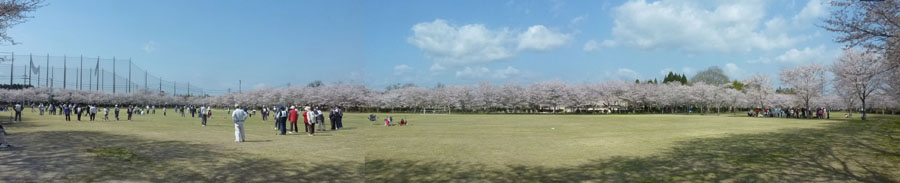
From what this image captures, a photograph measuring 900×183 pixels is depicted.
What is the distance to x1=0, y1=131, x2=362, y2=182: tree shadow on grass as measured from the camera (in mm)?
7938

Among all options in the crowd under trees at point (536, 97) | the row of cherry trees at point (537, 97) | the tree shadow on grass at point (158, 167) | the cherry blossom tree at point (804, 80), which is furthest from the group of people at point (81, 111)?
the cherry blossom tree at point (804, 80)

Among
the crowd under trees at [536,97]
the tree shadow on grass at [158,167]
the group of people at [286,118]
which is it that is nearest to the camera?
the tree shadow on grass at [158,167]

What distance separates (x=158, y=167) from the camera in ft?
30.2

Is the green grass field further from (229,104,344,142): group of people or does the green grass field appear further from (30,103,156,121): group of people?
(30,103,156,121): group of people

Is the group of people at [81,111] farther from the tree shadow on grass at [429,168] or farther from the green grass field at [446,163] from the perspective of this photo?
the tree shadow on grass at [429,168]

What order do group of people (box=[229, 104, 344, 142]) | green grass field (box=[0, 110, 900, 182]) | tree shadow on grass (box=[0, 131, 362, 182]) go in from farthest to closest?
group of people (box=[229, 104, 344, 142]) → green grass field (box=[0, 110, 900, 182]) → tree shadow on grass (box=[0, 131, 362, 182])

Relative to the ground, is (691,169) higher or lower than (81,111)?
lower

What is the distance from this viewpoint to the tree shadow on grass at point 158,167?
7.94 metres

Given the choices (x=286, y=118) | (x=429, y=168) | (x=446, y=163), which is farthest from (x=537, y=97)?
(x=429, y=168)

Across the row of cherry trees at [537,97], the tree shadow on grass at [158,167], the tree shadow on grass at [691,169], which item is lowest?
the tree shadow on grass at [691,169]

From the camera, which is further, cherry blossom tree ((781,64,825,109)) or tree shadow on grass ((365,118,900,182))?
cherry blossom tree ((781,64,825,109))

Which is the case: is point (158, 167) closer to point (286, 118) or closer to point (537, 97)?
point (286, 118)

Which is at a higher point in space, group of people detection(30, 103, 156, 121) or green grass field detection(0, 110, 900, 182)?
group of people detection(30, 103, 156, 121)

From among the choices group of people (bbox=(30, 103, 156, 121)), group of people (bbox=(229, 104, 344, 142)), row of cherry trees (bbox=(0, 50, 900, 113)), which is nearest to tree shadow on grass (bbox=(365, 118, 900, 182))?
group of people (bbox=(229, 104, 344, 142))
